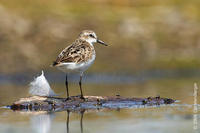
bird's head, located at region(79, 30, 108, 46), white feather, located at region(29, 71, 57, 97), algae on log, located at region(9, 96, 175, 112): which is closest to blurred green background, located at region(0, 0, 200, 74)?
bird's head, located at region(79, 30, 108, 46)

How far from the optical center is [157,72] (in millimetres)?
28797

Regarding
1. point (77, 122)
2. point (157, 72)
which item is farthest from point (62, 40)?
point (77, 122)

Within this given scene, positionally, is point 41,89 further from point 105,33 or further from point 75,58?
point 105,33

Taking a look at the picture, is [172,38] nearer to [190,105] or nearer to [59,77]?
[59,77]

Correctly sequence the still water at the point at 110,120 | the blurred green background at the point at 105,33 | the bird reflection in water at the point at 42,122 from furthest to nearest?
the blurred green background at the point at 105,33 < the bird reflection in water at the point at 42,122 < the still water at the point at 110,120

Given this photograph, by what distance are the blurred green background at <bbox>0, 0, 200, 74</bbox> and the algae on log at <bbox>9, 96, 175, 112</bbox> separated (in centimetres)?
1286

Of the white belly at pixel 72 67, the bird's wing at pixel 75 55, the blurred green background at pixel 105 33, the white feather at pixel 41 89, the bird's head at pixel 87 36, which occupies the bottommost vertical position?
the white feather at pixel 41 89

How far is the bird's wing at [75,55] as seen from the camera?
46.1 ft

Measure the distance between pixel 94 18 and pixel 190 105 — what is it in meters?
18.4

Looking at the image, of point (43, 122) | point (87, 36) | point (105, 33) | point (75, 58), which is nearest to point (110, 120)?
point (43, 122)

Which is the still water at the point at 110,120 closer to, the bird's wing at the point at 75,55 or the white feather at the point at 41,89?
the white feather at the point at 41,89

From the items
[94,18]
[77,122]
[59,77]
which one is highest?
[94,18]

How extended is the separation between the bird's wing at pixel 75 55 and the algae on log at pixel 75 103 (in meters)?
1.01

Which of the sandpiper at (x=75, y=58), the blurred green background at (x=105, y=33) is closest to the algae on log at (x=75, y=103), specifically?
the sandpiper at (x=75, y=58)
